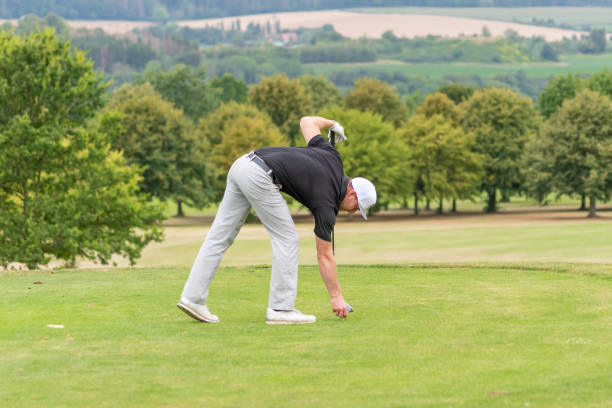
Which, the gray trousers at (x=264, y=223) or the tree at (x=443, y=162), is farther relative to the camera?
the tree at (x=443, y=162)

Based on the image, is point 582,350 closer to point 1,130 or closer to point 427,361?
point 427,361

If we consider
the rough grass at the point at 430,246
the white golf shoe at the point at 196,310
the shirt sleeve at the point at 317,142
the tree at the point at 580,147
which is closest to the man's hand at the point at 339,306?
the white golf shoe at the point at 196,310

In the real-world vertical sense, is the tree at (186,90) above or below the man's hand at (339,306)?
below

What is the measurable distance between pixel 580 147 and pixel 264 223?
69827 millimetres

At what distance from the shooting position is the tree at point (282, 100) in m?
99.4

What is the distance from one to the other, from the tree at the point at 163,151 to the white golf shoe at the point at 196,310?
69067 mm

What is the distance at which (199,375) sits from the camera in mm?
6395

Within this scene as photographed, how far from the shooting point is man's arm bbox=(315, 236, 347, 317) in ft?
28.2

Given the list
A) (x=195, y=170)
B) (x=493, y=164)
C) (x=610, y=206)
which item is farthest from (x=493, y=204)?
(x=195, y=170)

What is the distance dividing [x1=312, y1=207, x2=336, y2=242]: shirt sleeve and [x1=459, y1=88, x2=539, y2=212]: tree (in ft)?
259

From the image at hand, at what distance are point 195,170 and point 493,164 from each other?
100 feet

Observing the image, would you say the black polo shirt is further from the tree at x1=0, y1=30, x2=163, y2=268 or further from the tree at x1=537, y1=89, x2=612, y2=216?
the tree at x1=537, y1=89, x2=612, y2=216

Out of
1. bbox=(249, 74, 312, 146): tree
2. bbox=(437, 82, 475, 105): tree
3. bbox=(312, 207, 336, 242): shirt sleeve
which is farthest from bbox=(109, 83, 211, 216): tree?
bbox=(312, 207, 336, 242): shirt sleeve

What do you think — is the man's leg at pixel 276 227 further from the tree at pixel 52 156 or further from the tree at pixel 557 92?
the tree at pixel 557 92
